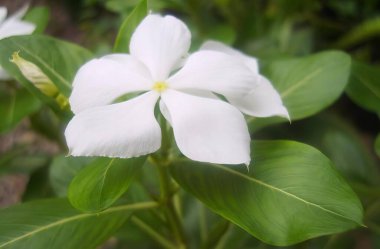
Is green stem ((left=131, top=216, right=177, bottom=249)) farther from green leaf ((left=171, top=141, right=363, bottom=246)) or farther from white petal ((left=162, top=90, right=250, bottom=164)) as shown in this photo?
white petal ((left=162, top=90, right=250, bottom=164))

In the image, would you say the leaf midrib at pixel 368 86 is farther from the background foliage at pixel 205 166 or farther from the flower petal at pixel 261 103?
the flower petal at pixel 261 103

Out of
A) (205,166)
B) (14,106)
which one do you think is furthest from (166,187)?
(14,106)

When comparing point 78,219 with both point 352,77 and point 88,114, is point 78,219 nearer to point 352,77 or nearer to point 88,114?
point 88,114

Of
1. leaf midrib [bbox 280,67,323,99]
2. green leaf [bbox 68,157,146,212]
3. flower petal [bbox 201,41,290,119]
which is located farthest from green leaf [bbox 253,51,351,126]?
green leaf [bbox 68,157,146,212]

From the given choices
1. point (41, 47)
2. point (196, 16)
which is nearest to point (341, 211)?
point (41, 47)

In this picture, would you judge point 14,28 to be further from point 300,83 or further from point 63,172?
point 300,83
